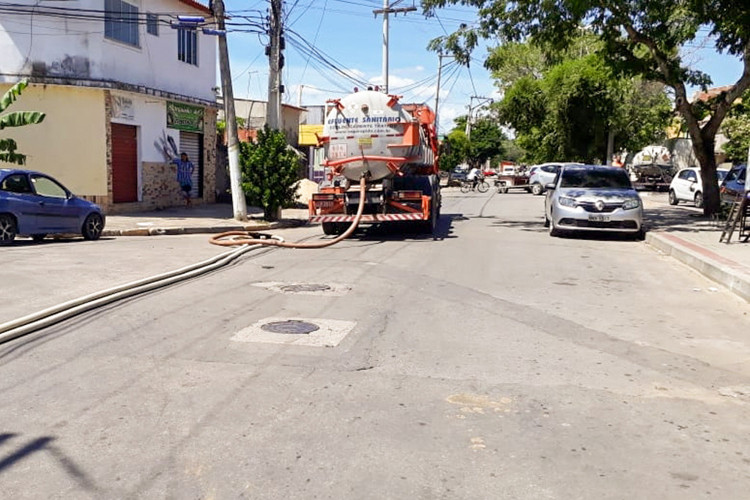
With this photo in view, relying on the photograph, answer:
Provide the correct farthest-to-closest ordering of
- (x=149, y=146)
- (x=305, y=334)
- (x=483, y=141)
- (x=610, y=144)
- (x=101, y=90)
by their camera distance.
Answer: (x=483, y=141) → (x=610, y=144) → (x=149, y=146) → (x=101, y=90) → (x=305, y=334)

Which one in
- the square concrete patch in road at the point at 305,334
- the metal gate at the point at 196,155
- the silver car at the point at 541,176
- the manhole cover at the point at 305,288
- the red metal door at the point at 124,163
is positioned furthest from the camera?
the silver car at the point at 541,176

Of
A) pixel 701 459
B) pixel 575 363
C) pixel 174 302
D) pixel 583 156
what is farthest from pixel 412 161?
pixel 583 156

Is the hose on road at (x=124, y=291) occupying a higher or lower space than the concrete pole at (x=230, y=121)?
lower

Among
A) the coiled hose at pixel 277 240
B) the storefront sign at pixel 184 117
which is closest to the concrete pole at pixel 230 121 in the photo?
the coiled hose at pixel 277 240

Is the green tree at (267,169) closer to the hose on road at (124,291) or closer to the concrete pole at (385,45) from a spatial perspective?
the hose on road at (124,291)

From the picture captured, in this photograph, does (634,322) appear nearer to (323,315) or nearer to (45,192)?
(323,315)

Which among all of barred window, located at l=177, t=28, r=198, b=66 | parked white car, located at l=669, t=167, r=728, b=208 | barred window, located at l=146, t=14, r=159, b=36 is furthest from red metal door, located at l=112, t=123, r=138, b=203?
parked white car, located at l=669, t=167, r=728, b=208

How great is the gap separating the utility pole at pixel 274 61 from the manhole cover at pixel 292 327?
14.3 metres

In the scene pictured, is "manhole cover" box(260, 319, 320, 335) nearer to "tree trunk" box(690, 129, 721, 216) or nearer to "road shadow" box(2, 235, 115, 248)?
"road shadow" box(2, 235, 115, 248)

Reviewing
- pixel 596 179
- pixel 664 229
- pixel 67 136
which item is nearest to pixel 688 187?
pixel 664 229

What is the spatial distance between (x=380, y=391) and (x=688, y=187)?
27221mm

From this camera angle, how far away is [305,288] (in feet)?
31.2

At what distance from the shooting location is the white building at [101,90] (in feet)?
62.3

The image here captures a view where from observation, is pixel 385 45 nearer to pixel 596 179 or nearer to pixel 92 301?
pixel 596 179
